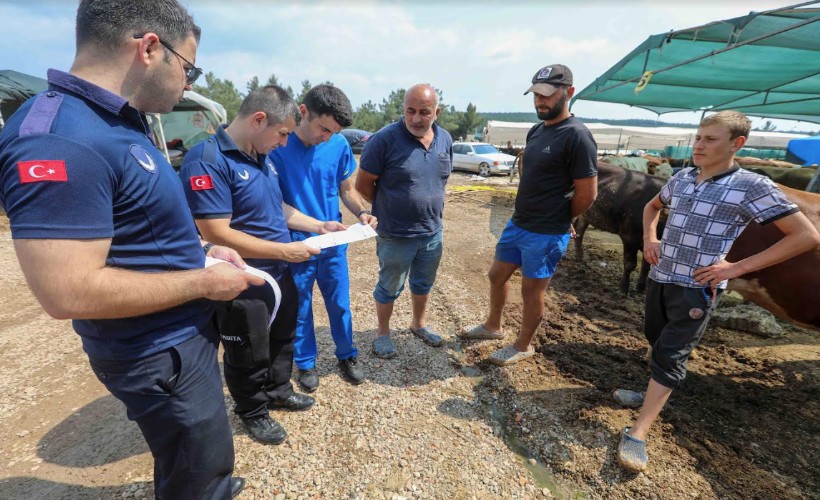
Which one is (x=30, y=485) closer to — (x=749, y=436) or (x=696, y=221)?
(x=696, y=221)

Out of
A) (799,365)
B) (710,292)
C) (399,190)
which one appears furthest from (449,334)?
(799,365)

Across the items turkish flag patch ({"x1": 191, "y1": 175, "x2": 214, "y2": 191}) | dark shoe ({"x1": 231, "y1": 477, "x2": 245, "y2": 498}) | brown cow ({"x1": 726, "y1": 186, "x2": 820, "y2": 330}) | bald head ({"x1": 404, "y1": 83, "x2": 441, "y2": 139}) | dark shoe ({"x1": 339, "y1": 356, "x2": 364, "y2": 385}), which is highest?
bald head ({"x1": 404, "y1": 83, "x2": 441, "y2": 139})

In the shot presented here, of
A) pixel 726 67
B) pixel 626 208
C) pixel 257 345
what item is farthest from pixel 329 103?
pixel 726 67

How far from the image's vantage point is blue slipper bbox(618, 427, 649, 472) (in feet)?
6.95

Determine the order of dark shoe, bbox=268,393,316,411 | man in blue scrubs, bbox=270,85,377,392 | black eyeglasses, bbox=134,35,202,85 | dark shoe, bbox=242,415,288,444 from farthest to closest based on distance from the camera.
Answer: dark shoe, bbox=268,393,316,411 < man in blue scrubs, bbox=270,85,377,392 < dark shoe, bbox=242,415,288,444 < black eyeglasses, bbox=134,35,202,85

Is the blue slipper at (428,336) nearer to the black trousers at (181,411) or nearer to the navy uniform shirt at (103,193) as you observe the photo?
the black trousers at (181,411)

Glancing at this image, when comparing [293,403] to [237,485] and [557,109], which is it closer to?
[237,485]

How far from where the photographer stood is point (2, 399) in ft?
8.51

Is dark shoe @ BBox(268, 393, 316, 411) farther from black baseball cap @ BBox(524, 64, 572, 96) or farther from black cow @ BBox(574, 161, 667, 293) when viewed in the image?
black cow @ BBox(574, 161, 667, 293)

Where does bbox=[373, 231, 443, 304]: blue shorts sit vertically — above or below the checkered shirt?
below

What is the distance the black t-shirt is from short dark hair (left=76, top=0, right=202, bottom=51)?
2.36 metres

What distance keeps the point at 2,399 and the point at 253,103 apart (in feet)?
9.41

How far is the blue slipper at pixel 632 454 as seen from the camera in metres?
2.12

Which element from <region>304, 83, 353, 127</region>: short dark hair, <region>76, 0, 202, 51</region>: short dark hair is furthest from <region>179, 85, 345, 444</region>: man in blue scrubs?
<region>76, 0, 202, 51</region>: short dark hair
